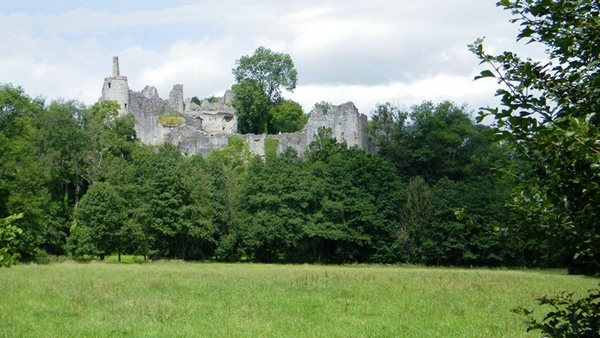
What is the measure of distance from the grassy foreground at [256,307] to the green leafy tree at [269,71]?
213ft

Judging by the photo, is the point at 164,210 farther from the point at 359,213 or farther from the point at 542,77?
the point at 542,77

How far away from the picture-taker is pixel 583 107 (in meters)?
4.43

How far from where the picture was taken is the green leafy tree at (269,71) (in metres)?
87.3

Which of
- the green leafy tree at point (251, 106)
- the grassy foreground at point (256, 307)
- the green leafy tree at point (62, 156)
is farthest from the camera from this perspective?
the green leafy tree at point (251, 106)

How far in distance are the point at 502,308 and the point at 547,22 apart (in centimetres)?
1378

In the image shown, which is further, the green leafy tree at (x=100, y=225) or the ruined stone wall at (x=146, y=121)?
the ruined stone wall at (x=146, y=121)

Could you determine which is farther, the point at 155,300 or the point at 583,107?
the point at 155,300

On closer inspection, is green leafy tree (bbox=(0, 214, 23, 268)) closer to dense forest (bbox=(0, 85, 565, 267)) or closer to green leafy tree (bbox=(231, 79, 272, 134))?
dense forest (bbox=(0, 85, 565, 267))

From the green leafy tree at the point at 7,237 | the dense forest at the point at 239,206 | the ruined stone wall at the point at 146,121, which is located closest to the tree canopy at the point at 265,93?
the ruined stone wall at the point at 146,121

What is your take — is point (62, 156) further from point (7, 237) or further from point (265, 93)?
point (7, 237)

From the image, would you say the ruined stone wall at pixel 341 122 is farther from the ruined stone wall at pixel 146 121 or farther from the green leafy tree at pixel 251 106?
the ruined stone wall at pixel 146 121

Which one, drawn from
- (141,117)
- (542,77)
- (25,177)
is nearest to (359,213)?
(25,177)

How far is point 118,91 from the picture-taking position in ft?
246

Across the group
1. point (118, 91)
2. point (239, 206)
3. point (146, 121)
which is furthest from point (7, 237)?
point (118, 91)
